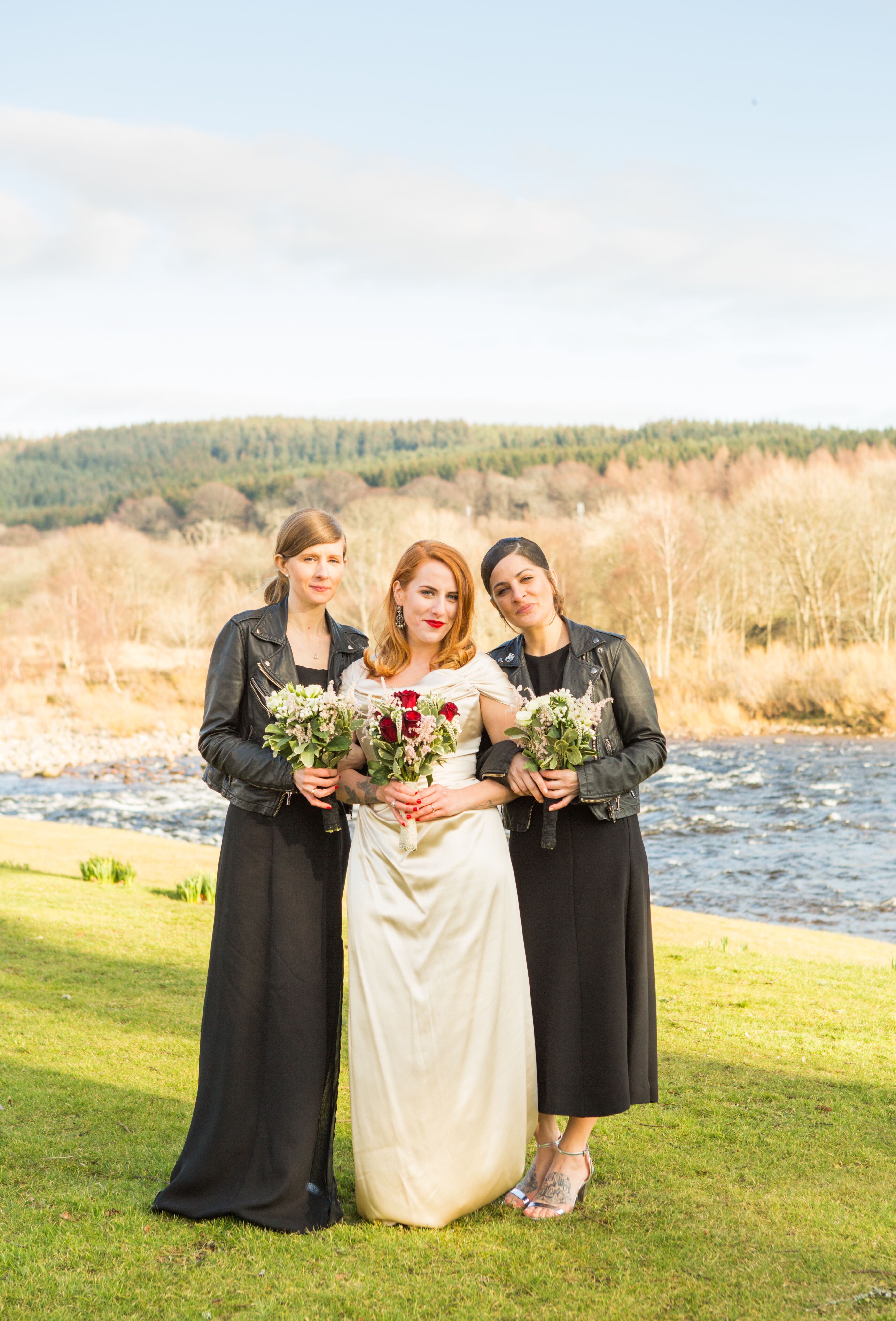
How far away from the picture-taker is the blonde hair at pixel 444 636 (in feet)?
13.2

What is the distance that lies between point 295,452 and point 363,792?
13317 cm

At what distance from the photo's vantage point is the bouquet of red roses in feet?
11.9

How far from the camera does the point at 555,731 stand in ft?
12.4

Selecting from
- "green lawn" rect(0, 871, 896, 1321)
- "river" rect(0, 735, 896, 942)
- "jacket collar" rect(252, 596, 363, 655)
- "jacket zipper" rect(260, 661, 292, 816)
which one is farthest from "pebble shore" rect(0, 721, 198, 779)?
"jacket zipper" rect(260, 661, 292, 816)

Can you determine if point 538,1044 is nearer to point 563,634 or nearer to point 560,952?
point 560,952

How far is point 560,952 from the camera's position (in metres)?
4.06

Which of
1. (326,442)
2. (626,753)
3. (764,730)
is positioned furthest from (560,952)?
(326,442)

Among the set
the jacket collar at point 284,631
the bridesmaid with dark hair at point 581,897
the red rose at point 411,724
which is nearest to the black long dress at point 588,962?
the bridesmaid with dark hair at point 581,897

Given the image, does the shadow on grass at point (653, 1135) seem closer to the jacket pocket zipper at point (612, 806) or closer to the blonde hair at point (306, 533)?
the jacket pocket zipper at point (612, 806)

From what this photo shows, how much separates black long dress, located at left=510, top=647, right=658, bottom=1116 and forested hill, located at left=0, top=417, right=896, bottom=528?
82241mm

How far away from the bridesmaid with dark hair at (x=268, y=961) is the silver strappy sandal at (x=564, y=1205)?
77 cm

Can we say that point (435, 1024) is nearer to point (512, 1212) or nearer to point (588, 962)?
point (588, 962)

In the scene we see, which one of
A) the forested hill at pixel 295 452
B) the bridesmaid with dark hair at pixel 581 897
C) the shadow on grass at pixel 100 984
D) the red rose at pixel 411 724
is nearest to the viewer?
the red rose at pixel 411 724

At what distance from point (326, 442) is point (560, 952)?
13890cm
